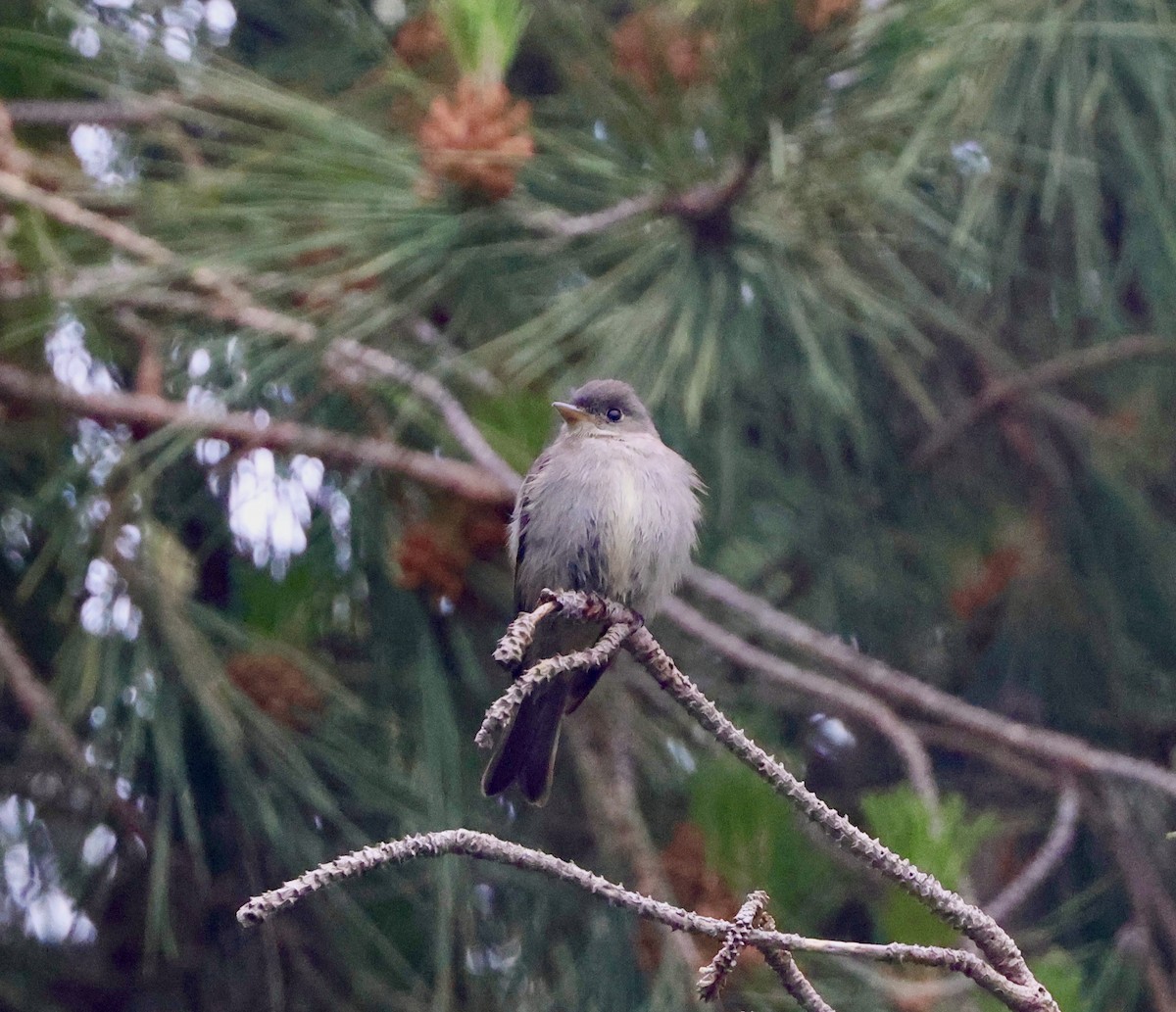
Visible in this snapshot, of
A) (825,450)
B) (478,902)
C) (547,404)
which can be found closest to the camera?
(547,404)

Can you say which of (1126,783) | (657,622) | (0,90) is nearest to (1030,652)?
(1126,783)

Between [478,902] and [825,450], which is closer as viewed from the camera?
[478,902]

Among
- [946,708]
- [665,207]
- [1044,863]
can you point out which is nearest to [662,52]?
[665,207]

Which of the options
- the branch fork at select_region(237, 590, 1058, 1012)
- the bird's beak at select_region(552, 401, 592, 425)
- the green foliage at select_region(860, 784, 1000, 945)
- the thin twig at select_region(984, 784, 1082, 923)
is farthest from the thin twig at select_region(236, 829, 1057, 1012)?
the bird's beak at select_region(552, 401, 592, 425)

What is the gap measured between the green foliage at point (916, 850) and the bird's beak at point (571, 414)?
1.40 metres

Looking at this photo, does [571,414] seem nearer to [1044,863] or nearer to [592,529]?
[592,529]

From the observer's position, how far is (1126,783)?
131 inches

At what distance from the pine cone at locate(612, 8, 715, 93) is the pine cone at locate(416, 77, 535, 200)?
216mm

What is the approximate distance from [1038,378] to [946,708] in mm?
1042

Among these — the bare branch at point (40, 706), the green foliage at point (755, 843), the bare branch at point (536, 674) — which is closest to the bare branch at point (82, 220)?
the bare branch at point (40, 706)

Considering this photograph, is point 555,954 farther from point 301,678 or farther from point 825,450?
point 825,450

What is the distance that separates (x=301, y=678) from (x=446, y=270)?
75cm

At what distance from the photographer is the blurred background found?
2.48 m

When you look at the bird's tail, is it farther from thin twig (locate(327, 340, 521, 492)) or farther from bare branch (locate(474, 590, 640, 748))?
bare branch (locate(474, 590, 640, 748))
